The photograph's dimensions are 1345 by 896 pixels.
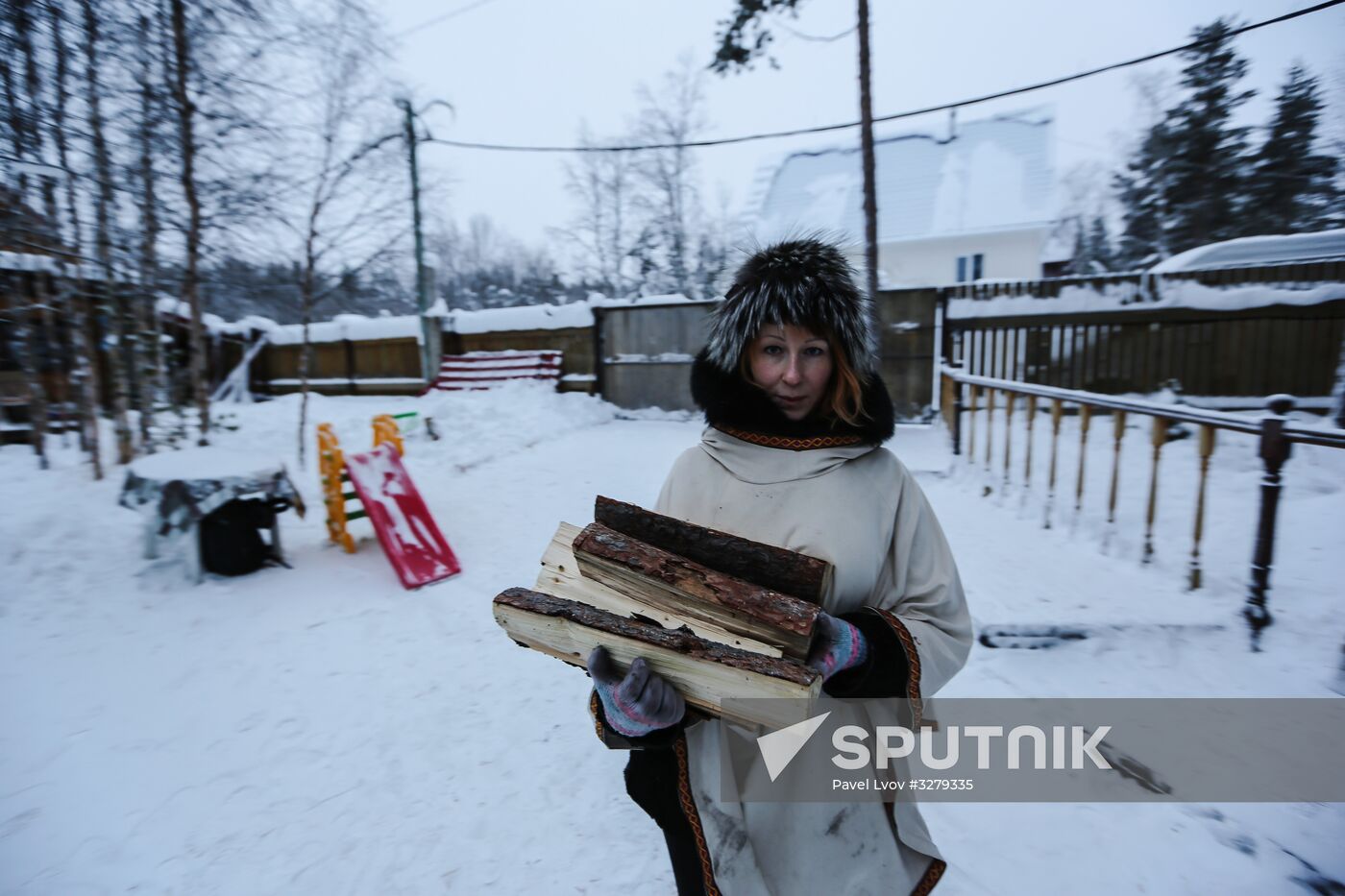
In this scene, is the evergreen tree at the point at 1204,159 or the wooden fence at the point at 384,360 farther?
the evergreen tree at the point at 1204,159

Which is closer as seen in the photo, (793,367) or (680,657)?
(680,657)

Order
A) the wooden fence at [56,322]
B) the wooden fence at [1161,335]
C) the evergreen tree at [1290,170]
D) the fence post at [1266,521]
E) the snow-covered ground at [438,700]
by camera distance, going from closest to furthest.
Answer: the snow-covered ground at [438,700] → the fence post at [1266,521] → the wooden fence at [56,322] → the wooden fence at [1161,335] → the evergreen tree at [1290,170]

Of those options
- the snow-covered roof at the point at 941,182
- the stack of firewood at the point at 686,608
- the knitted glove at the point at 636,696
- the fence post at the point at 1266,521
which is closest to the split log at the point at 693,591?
the stack of firewood at the point at 686,608

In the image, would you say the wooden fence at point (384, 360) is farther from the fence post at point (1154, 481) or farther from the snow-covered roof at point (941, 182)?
the snow-covered roof at point (941, 182)

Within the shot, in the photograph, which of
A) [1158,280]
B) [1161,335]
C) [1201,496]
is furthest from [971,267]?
[1201,496]

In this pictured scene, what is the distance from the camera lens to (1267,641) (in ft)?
10.3

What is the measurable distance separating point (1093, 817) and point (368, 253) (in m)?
8.91

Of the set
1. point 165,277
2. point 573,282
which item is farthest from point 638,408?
point 573,282

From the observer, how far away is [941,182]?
71.1 ft

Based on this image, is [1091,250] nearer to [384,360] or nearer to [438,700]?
[384,360]

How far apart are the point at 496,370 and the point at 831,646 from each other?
11.3m

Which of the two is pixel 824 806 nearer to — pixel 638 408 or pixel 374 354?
pixel 638 408

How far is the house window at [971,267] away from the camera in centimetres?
2088

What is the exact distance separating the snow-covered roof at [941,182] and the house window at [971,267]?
3.37 ft
